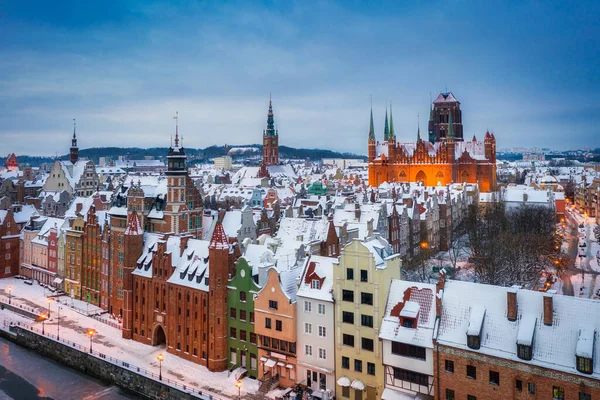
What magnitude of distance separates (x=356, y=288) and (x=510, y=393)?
46.5 ft

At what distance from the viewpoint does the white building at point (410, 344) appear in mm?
37781

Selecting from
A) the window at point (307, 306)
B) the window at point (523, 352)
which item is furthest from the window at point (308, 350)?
the window at point (523, 352)

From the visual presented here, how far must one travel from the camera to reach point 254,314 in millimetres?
48656

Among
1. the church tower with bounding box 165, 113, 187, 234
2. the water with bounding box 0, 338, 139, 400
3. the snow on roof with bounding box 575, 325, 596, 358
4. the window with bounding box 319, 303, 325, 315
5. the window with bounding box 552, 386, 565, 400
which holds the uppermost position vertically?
the church tower with bounding box 165, 113, 187, 234

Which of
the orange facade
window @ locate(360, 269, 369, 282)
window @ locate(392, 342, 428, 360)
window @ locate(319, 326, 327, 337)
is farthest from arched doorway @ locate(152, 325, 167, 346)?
the orange facade

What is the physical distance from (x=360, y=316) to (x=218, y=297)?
54.0 ft

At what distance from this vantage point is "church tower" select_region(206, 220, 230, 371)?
5044 cm

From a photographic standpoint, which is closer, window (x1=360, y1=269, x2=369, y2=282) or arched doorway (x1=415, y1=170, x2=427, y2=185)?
window (x1=360, y1=269, x2=369, y2=282)

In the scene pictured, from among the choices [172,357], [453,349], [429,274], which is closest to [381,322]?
[453,349]

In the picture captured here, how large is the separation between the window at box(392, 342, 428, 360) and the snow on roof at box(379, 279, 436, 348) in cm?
61

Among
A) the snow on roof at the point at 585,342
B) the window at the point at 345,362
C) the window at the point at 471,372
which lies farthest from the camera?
the window at the point at 345,362

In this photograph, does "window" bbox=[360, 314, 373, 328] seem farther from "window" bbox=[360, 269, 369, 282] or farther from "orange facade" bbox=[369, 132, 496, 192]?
"orange facade" bbox=[369, 132, 496, 192]

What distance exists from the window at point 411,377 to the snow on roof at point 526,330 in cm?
830

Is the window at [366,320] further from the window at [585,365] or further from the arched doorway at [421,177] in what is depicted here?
the arched doorway at [421,177]
